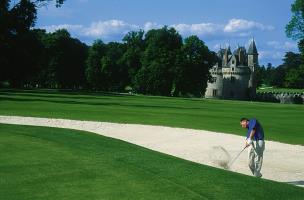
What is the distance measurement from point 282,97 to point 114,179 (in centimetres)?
11988

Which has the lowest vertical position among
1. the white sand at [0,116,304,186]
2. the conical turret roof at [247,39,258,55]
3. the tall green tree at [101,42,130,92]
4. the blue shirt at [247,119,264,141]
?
the white sand at [0,116,304,186]

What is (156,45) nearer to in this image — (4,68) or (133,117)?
(4,68)

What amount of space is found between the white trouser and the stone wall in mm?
110921

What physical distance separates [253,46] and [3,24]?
4332 inches

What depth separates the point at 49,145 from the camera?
16.4 m

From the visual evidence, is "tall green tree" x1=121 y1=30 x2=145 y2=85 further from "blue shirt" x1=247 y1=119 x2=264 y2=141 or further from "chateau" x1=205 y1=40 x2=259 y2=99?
"blue shirt" x1=247 y1=119 x2=264 y2=141

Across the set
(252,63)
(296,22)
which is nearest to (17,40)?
(296,22)

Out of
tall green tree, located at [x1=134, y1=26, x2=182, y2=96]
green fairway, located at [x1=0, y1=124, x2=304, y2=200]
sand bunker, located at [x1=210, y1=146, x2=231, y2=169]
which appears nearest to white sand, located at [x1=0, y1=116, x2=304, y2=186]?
sand bunker, located at [x1=210, y1=146, x2=231, y2=169]

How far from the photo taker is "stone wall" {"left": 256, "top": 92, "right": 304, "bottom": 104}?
122 m

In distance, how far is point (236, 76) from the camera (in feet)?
472

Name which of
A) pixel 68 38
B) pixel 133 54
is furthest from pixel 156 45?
pixel 68 38

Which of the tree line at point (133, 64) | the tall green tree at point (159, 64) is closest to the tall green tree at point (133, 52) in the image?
the tree line at point (133, 64)

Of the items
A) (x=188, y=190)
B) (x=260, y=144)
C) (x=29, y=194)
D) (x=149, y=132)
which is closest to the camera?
(x=29, y=194)

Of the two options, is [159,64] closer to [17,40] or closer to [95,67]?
[95,67]
